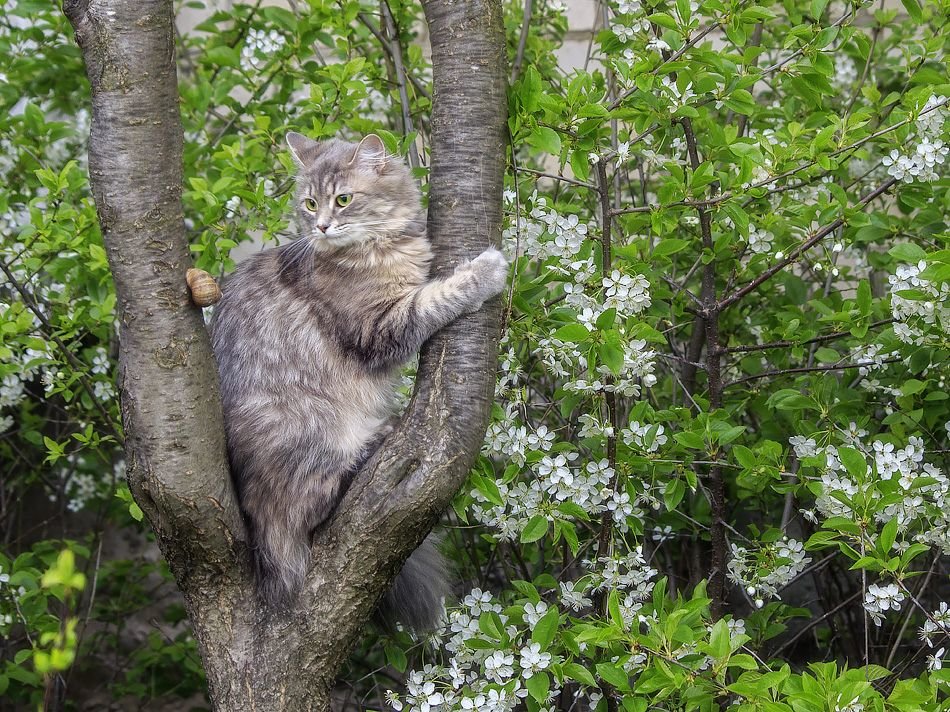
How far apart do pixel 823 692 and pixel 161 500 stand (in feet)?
4.73

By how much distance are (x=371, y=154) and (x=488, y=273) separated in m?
0.69

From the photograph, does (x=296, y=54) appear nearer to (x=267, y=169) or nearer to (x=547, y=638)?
(x=267, y=169)

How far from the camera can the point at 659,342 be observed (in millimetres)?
2500

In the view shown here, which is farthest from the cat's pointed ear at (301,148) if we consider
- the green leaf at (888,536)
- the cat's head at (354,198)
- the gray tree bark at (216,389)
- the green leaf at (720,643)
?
the green leaf at (888,536)

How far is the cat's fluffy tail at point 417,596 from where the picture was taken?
8.81 ft

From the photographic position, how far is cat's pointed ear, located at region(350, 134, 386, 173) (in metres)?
2.77

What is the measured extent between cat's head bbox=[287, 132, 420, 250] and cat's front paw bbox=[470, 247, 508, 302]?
544mm

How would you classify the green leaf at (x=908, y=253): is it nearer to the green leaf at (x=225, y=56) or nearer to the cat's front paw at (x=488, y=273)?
the cat's front paw at (x=488, y=273)

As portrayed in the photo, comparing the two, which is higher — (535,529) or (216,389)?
(216,389)

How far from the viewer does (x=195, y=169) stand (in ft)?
11.8

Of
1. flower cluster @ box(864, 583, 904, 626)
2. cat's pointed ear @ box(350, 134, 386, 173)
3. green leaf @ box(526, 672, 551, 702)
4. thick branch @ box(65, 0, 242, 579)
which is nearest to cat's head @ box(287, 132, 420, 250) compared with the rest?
cat's pointed ear @ box(350, 134, 386, 173)

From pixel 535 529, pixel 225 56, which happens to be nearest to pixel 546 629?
pixel 535 529

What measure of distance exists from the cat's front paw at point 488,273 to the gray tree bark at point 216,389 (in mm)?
25

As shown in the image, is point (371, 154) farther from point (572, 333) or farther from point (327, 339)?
point (572, 333)
